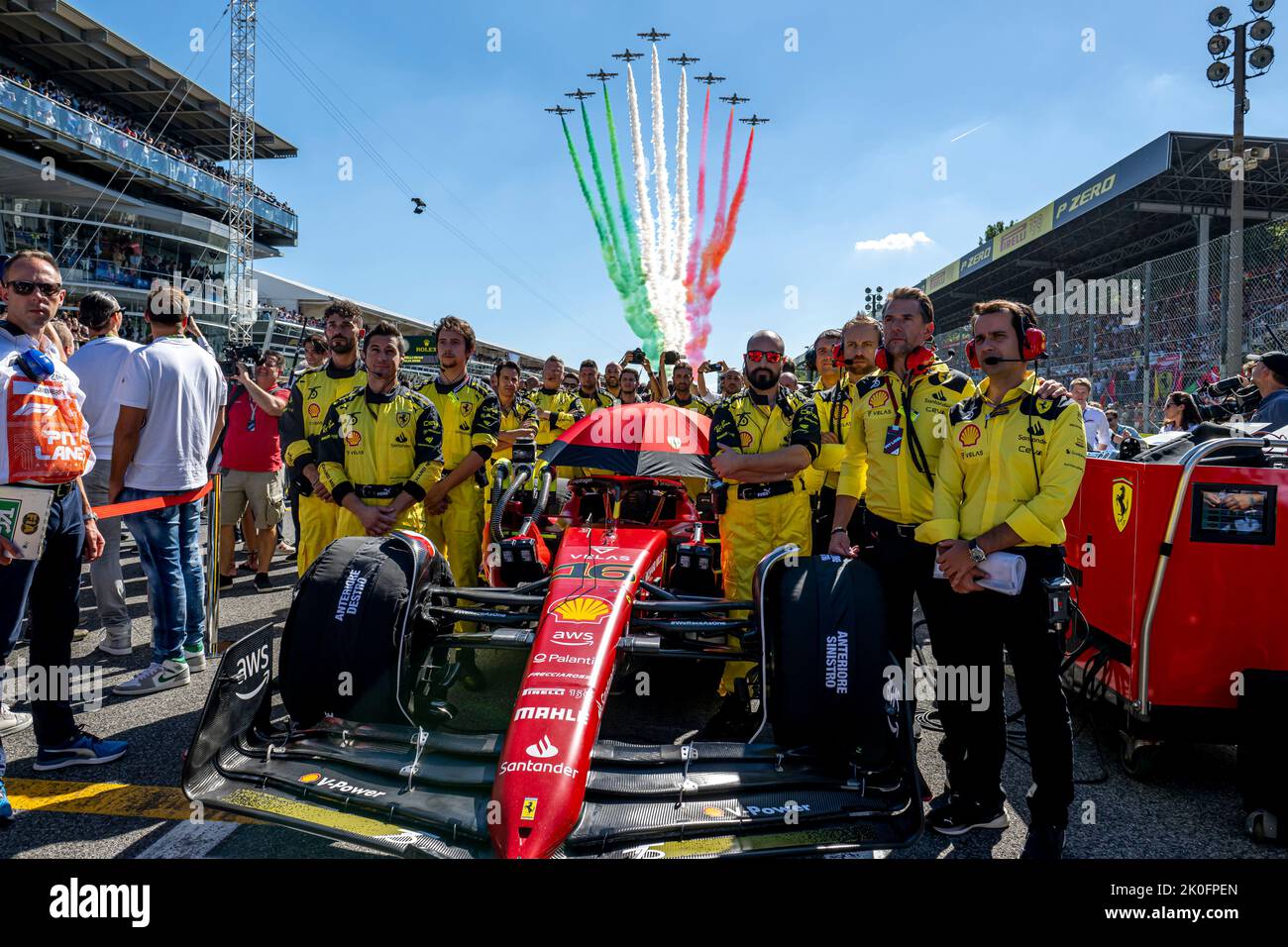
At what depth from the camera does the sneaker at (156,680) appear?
14.6ft

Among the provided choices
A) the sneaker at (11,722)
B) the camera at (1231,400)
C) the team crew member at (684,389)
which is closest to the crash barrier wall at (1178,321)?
the camera at (1231,400)

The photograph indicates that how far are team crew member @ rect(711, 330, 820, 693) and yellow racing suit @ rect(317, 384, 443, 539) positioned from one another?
67.7 inches

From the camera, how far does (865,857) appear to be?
2.66m

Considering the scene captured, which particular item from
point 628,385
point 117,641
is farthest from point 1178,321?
point 117,641

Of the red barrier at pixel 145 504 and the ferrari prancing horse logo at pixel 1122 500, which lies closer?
the ferrari prancing horse logo at pixel 1122 500

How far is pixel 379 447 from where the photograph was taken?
463cm

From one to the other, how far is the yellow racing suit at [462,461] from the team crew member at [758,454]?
1601 mm

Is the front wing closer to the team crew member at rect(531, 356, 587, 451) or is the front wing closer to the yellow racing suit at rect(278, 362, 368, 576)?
the yellow racing suit at rect(278, 362, 368, 576)

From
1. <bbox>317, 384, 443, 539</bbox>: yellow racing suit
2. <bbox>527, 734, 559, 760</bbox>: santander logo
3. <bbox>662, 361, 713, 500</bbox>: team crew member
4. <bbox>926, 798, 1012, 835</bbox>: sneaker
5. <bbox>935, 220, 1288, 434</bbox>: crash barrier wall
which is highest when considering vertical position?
<bbox>935, 220, 1288, 434</bbox>: crash barrier wall

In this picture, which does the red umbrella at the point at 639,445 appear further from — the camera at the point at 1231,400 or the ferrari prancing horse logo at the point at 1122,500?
the camera at the point at 1231,400

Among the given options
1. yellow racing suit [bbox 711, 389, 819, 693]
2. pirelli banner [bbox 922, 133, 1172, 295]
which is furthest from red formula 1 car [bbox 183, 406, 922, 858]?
pirelli banner [bbox 922, 133, 1172, 295]

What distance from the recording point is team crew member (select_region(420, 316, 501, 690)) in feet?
17.5

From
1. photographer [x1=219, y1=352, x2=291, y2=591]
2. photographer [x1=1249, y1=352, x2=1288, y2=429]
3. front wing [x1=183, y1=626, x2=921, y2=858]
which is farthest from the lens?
photographer [x1=219, y1=352, x2=291, y2=591]
